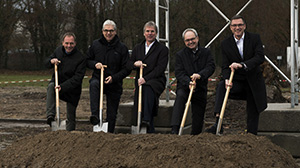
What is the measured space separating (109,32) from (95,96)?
0.99m

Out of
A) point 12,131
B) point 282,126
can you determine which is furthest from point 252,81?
point 12,131

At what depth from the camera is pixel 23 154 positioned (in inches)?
212

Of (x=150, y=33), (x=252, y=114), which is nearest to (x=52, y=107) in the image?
(x=150, y=33)

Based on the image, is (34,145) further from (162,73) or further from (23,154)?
(162,73)

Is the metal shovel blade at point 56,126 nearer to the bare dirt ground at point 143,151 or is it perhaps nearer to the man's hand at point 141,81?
the bare dirt ground at point 143,151

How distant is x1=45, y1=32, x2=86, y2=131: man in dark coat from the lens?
22.6 ft

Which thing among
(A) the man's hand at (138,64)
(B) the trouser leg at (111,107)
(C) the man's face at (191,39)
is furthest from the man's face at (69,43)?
(C) the man's face at (191,39)

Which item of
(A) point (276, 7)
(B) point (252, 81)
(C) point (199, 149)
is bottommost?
(C) point (199, 149)

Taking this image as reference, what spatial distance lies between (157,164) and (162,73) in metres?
2.38

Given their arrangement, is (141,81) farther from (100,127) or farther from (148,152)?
(148,152)

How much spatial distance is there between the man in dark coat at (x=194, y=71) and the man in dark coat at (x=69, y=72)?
60.3 inches

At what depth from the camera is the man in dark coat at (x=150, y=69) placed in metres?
6.55

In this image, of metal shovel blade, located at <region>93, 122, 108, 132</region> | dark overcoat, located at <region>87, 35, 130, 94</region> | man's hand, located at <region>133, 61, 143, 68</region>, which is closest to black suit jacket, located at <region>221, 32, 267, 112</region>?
man's hand, located at <region>133, 61, 143, 68</region>

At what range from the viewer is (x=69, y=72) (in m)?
7.00
